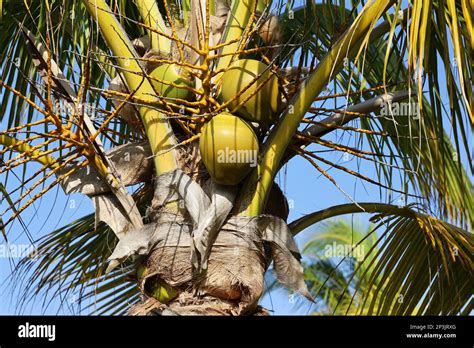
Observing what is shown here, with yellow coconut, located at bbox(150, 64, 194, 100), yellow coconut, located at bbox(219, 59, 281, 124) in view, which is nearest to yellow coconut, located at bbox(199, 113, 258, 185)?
yellow coconut, located at bbox(219, 59, 281, 124)

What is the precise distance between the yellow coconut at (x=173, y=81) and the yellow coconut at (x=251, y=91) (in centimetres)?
14

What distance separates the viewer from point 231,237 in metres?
3.17

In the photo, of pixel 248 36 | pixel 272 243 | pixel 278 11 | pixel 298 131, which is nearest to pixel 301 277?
pixel 272 243

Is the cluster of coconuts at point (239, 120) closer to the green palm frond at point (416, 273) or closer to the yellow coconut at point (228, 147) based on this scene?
the yellow coconut at point (228, 147)

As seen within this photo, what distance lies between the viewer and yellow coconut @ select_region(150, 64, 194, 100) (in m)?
3.37

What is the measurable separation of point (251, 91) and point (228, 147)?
0.28 metres

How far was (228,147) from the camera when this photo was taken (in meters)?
3.15

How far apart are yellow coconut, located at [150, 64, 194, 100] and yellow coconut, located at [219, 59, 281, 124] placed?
0.47 ft

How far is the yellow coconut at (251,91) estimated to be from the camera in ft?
10.8

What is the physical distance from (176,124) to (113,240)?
1.31m

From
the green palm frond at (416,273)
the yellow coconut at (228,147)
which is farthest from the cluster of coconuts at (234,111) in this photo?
the green palm frond at (416,273)

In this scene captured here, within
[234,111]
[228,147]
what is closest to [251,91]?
[234,111]

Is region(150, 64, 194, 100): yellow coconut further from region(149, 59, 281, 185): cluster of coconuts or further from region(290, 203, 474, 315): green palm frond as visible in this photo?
region(290, 203, 474, 315): green palm frond
